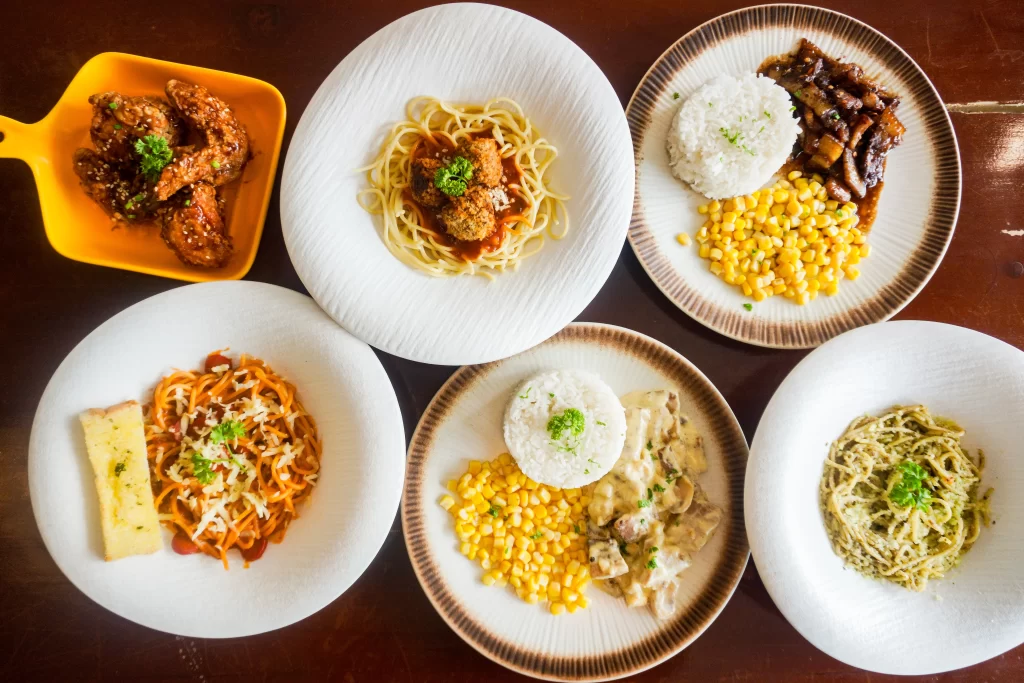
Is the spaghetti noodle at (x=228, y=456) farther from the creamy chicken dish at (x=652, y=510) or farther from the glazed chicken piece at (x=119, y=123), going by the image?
the creamy chicken dish at (x=652, y=510)

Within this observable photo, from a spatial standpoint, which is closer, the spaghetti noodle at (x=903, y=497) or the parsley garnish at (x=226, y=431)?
the parsley garnish at (x=226, y=431)

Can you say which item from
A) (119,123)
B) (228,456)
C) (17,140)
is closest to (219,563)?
(228,456)

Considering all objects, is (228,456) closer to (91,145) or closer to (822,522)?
(91,145)

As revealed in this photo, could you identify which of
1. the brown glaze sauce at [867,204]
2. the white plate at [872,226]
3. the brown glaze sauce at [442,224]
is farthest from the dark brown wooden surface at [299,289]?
the brown glaze sauce at [442,224]

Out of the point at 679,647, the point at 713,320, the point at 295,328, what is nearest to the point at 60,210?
the point at 295,328

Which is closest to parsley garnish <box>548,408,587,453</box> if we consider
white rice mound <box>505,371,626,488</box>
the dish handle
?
white rice mound <box>505,371,626,488</box>

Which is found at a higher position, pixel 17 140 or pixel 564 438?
pixel 17 140
